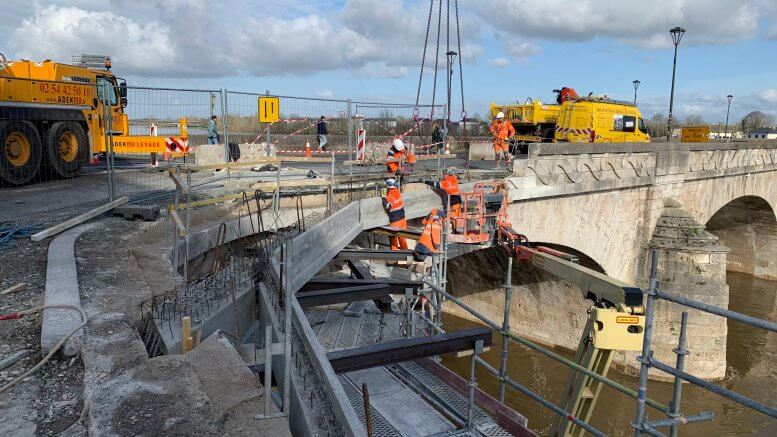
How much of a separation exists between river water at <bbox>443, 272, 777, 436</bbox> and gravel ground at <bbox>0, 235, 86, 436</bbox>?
1035cm

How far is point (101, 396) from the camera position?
8.99 feet

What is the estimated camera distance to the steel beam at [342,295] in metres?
5.89

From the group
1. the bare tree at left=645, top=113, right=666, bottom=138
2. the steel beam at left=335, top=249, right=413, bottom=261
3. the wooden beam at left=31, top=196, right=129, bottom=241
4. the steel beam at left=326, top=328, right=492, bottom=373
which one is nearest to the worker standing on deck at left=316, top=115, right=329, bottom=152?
the steel beam at left=335, top=249, right=413, bottom=261

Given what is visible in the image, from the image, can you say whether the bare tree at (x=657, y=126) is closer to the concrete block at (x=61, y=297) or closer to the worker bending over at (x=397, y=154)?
the worker bending over at (x=397, y=154)

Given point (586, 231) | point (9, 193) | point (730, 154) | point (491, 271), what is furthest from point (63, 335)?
point (730, 154)

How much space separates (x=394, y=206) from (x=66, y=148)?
25.1ft

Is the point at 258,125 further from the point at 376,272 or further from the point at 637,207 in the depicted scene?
the point at 637,207

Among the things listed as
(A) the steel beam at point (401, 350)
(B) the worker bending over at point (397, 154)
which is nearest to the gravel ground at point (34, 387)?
(A) the steel beam at point (401, 350)

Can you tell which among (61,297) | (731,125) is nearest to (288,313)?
(61,297)

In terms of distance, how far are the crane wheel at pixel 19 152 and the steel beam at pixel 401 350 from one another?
8889 millimetres

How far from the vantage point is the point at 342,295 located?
6188mm

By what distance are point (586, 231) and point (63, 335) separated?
41.9ft

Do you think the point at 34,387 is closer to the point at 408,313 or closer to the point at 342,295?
the point at 342,295

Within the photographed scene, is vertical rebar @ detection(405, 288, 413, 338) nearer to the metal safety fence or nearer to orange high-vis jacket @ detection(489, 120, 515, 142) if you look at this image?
the metal safety fence
